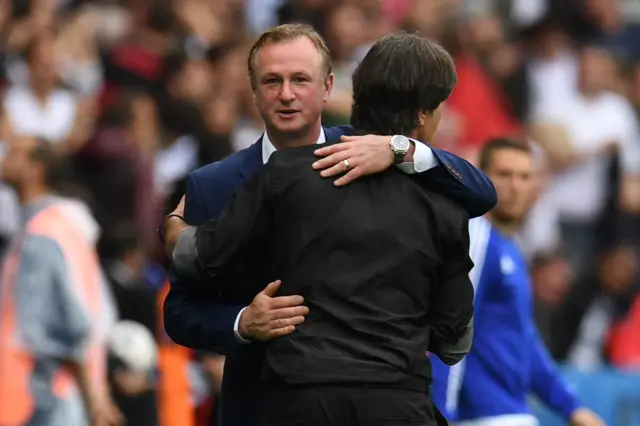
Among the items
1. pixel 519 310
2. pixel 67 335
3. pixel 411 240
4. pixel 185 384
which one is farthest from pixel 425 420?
pixel 185 384

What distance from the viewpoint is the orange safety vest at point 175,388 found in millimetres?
9938

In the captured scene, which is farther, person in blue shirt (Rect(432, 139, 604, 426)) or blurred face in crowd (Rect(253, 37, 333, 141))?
person in blue shirt (Rect(432, 139, 604, 426))

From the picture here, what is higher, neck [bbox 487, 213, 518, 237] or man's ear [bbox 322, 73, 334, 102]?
man's ear [bbox 322, 73, 334, 102]

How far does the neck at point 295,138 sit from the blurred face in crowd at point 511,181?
8.98 feet

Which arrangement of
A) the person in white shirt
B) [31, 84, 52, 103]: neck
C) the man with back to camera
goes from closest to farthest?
the man with back to camera, [31, 84, 52, 103]: neck, the person in white shirt

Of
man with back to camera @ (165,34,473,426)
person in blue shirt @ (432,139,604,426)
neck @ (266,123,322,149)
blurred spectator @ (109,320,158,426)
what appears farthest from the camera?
blurred spectator @ (109,320,158,426)

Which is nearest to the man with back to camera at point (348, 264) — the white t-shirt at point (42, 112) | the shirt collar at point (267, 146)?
the shirt collar at point (267, 146)

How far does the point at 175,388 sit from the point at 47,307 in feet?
4.02

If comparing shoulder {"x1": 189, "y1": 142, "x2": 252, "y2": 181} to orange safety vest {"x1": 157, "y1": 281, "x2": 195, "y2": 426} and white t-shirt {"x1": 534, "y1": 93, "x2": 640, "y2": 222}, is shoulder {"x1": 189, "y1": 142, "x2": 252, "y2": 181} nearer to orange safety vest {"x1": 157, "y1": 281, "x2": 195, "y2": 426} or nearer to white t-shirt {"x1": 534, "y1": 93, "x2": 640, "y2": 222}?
orange safety vest {"x1": 157, "y1": 281, "x2": 195, "y2": 426}

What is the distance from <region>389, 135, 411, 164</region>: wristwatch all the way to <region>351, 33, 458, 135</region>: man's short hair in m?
0.11

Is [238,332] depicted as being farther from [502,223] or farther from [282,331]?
[502,223]

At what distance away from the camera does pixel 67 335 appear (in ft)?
29.9

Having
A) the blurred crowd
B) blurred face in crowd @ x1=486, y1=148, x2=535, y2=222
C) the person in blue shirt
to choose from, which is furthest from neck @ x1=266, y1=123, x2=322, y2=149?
the blurred crowd

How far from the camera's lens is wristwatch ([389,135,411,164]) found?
4.71m
